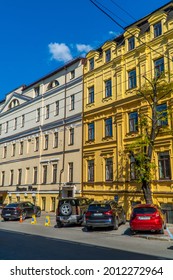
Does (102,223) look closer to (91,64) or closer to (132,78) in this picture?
(132,78)

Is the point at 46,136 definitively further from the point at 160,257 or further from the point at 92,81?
the point at 160,257

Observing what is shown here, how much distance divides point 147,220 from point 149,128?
882cm

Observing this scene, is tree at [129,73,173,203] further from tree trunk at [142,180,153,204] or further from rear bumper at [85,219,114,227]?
rear bumper at [85,219,114,227]

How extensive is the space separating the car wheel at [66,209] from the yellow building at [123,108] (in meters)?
6.09

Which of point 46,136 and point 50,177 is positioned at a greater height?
→ point 46,136

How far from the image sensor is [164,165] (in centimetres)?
2102

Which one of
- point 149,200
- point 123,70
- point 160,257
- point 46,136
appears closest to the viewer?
point 160,257

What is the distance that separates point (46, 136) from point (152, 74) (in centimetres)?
1602

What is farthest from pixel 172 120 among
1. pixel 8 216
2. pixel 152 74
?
pixel 8 216

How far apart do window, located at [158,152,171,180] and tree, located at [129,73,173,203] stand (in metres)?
0.80

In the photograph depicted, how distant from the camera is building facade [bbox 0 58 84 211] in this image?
29.9 metres

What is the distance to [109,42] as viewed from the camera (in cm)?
2722

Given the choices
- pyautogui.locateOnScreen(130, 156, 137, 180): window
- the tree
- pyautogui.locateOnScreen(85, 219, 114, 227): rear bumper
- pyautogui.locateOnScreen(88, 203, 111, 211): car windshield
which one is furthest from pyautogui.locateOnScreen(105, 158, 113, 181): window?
→ pyautogui.locateOnScreen(85, 219, 114, 227): rear bumper

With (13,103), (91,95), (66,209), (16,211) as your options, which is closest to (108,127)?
(91,95)
